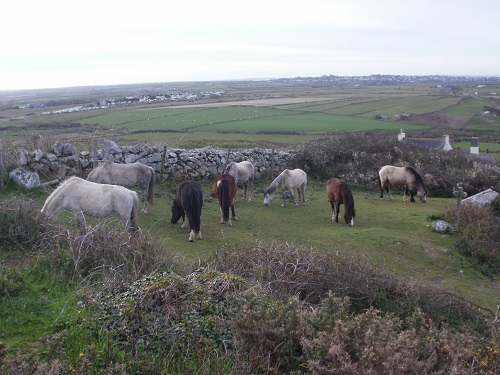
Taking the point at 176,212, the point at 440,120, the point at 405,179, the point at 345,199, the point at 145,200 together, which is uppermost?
the point at 145,200

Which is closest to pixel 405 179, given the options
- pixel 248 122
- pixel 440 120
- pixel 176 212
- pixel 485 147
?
pixel 176 212

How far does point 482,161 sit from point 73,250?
76.6ft

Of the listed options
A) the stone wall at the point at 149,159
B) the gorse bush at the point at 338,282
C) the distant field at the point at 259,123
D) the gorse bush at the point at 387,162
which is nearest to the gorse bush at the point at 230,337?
the gorse bush at the point at 338,282

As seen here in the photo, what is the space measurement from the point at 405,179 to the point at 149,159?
34.0ft

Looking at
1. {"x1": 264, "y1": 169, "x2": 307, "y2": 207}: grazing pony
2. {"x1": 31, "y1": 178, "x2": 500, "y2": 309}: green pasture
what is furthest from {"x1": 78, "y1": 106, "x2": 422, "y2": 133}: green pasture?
{"x1": 31, "y1": 178, "x2": 500, "y2": 309}: green pasture

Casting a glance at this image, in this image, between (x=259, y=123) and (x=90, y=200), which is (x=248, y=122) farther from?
(x=90, y=200)

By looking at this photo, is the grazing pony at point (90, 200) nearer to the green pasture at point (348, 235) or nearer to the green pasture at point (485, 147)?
the green pasture at point (348, 235)

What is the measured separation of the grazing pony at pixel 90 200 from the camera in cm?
938

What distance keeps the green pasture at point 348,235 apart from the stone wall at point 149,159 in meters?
0.91

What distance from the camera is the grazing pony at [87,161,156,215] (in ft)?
43.6

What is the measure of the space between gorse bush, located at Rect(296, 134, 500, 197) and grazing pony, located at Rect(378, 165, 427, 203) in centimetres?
261

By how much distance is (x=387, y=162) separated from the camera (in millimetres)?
22984

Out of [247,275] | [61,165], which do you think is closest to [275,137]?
[61,165]

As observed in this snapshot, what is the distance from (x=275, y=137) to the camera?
128 ft
